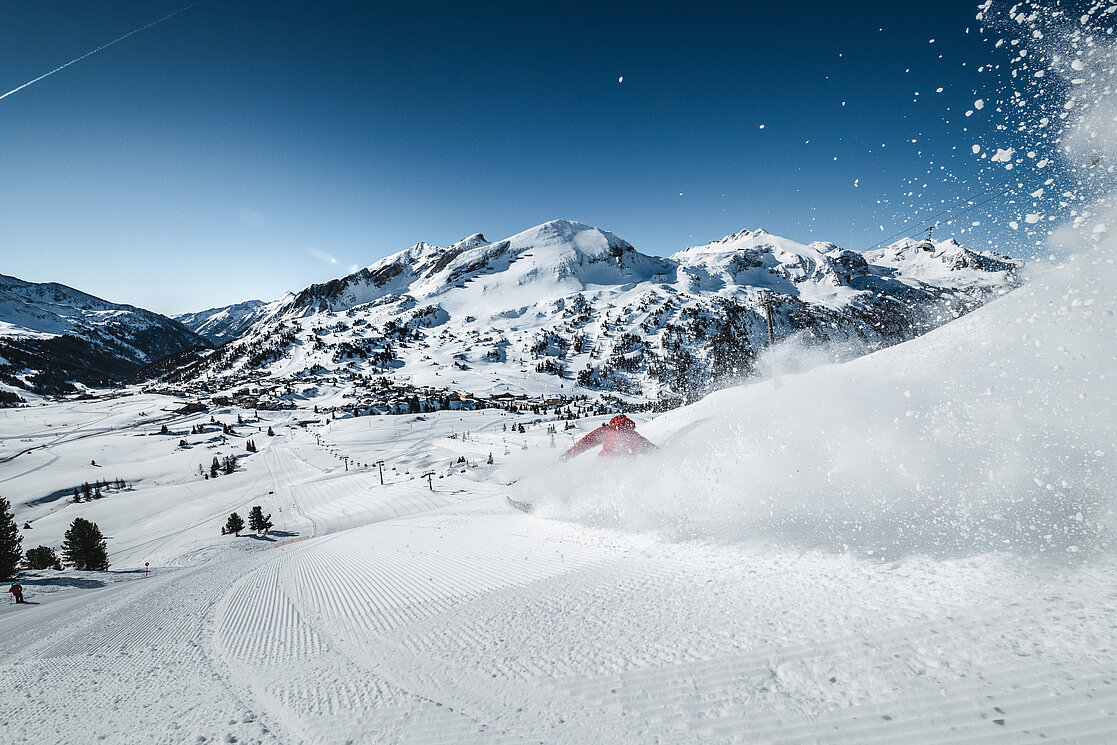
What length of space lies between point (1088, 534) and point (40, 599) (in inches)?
961

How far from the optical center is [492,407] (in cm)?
13662

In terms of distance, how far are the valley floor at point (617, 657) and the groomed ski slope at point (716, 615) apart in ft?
0.09

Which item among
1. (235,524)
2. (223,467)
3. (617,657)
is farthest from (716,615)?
(223,467)

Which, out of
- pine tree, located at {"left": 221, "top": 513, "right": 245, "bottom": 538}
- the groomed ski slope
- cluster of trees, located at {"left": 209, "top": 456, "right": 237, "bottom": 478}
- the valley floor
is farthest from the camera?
cluster of trees, located at {"left": 209, "top": 456, "right": 237, "bottom": 478}

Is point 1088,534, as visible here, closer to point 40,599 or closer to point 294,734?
point 294,734

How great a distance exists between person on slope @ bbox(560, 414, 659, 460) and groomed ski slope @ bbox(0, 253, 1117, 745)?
2.54 metres

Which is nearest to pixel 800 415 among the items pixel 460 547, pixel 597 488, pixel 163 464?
pixel 597 488

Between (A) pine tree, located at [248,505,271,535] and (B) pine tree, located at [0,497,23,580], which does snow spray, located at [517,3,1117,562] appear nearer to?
(B) pine tree, located at [0,497,23,580]

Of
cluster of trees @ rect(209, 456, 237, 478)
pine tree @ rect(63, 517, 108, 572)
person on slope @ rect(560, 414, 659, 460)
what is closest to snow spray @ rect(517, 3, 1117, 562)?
person on slope @ rect(560, 414, 659, 460)

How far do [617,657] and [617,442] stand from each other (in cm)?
1160

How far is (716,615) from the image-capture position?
534 cm

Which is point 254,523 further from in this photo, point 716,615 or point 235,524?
point 716,615

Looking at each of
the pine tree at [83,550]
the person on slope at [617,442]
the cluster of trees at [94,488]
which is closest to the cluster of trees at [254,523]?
the pine tree at [83,550]

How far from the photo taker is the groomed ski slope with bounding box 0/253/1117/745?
144 inches
